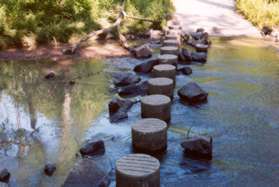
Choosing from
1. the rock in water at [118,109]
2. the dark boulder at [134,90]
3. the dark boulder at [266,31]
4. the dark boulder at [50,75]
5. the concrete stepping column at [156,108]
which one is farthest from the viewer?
the dark boulder at [266,31]

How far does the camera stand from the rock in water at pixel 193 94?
808cm

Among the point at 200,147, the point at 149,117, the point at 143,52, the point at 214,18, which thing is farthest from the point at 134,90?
the point at 214,18

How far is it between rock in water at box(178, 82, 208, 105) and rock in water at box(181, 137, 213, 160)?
213cm

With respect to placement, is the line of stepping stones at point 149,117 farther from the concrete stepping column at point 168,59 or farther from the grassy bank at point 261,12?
the grassy bank at point 261,12

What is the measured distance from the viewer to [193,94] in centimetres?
807

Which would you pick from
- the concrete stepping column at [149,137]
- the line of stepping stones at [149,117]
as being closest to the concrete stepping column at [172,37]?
the line of stepping stones at [149,117]

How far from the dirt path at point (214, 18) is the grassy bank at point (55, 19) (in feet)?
5.41

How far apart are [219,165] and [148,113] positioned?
5.86ft

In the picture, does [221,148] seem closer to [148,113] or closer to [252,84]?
[148,113]

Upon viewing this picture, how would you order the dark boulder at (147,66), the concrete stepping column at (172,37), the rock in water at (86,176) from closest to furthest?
1. the rock in water at (86,176)
2. the dark boulder at (147,66)
3. the concrete stepping column at (172,37)

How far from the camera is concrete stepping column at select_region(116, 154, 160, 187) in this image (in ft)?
16.0

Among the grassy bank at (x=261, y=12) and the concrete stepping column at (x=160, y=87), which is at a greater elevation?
the grassy bank at (x=261, y=12)

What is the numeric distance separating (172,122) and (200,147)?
1.39 meters

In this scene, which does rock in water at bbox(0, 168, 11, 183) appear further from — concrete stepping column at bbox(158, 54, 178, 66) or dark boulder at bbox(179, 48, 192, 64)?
dark boulder at bbox(179, 48, 192, 64)
